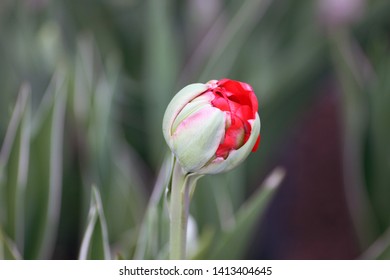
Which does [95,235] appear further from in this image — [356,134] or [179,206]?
[356,134]

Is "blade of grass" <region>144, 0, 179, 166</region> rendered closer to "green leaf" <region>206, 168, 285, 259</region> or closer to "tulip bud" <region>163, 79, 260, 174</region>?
"green leaf" <region>206, 168, 285, 259</region>

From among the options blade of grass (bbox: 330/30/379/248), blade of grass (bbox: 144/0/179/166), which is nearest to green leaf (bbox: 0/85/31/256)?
blade of grass (bbox: 144/0/179/166)

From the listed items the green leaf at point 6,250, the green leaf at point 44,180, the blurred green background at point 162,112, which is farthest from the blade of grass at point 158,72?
the green leaf at point 6,250

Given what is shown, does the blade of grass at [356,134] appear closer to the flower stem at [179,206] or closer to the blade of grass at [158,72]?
the blade of grass at [158,72]

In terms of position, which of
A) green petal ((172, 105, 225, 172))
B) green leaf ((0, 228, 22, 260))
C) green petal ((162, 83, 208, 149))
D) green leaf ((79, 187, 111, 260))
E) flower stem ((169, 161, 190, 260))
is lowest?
green leaf ((0, 228, 22, 260))

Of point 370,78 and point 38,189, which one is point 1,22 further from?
point 370,78

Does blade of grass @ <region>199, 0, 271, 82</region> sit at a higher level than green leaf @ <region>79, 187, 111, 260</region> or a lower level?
higher

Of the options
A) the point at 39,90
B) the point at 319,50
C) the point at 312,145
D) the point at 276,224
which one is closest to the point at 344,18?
the point at 319,50
